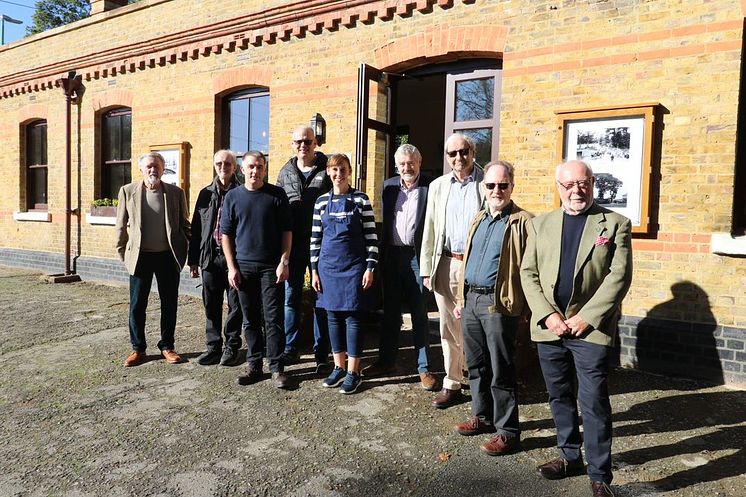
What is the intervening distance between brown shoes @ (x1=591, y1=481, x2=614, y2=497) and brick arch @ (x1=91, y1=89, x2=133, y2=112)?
30.8ft

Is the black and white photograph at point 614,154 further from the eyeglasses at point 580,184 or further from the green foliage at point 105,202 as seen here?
the green foliage at point 105,202

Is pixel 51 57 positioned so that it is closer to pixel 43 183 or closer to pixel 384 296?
pixel 43 183

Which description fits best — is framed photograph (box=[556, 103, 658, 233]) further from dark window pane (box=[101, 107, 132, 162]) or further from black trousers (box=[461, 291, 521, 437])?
dark window pane (box=[101, 107, 132, 162])

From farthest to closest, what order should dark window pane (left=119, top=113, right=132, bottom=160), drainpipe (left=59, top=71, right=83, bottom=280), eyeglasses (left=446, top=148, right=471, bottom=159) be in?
drainpipe (left=59, top=71, right=83, bottom=280) → dark window pane (left=119, top=113, right=132, bottom=160) → eyeglasses (left=446, top=148, right=471, bottom=159)

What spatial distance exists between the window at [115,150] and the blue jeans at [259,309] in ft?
21.4

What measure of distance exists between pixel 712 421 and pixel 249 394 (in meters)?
3.49

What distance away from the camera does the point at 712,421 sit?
3918 mm

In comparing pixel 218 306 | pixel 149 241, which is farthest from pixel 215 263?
A: pixel 149 241

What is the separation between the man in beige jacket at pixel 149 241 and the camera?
16.4 feet

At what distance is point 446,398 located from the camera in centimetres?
411

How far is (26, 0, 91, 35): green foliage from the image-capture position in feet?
118

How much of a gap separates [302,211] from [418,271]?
121 cm

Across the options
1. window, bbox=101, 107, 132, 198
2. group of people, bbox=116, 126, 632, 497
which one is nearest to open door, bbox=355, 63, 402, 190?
group of people, bbox=116, 126, 632, 497

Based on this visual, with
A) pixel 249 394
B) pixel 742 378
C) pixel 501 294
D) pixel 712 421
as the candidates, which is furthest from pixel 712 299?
pixel 249 394
